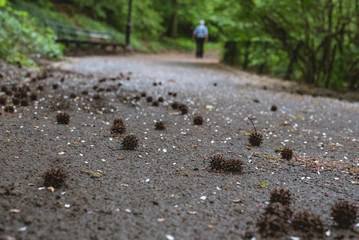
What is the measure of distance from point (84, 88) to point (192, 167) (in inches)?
175

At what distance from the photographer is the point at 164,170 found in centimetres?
332

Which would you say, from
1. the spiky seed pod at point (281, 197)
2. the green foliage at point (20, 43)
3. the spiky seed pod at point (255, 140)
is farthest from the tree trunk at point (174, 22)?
the spiky seed pod at point (281, 197)

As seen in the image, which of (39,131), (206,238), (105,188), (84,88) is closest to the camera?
(206,238)

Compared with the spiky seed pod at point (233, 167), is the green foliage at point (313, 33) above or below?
above

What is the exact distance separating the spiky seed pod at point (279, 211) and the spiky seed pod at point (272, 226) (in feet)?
0.14

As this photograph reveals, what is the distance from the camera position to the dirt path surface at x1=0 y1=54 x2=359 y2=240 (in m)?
2.29

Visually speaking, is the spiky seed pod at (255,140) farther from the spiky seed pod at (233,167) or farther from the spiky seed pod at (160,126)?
the spiky seed pod at (160,126)

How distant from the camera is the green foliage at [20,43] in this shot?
8648mm

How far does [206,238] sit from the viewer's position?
2205 mm

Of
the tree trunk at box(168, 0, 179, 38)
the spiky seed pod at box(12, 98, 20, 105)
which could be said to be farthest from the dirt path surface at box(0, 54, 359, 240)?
the tree trunk at box(168, 0, 179, 38)

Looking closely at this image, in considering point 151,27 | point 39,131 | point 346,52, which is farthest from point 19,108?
point 151,27

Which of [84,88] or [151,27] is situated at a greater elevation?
[151,27]

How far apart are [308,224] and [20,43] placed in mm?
10642

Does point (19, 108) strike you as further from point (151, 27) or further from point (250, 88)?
point (151, 27)
